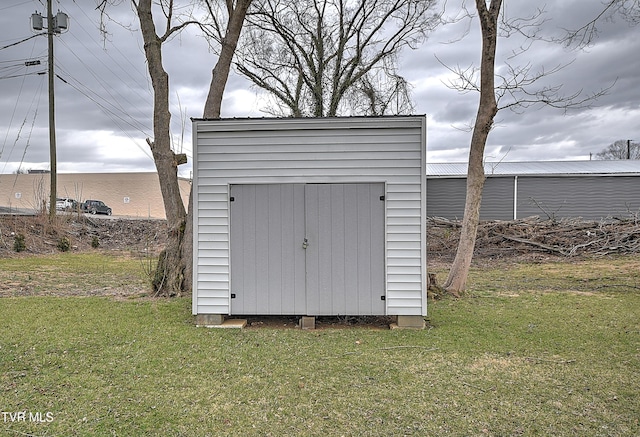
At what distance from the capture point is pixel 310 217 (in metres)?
5.32

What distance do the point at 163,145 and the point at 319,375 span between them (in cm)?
530

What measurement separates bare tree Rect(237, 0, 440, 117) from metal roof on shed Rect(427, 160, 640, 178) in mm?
4854

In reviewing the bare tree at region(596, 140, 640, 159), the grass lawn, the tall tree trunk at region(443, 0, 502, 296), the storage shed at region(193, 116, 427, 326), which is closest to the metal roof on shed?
the tall tree trunk at region(443, 0, 502, 296)

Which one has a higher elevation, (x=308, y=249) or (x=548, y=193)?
(x=548, y=193)

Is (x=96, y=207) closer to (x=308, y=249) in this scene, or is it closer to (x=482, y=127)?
(x=482, y=127)

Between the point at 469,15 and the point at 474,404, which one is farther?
the point at 469,15

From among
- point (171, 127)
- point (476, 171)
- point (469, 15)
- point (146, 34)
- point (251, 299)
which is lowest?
point (251, 299)

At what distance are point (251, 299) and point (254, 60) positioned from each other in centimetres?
1117

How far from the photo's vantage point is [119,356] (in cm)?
421

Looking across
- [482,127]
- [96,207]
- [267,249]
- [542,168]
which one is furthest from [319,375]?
[96,207]

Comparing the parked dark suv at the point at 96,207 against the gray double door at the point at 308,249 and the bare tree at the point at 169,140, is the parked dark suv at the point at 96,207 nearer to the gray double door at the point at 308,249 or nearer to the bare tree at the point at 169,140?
the bare tree at the point at 169,140

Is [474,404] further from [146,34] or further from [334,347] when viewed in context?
[146,34]

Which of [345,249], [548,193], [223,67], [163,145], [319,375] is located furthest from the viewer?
[548,193]

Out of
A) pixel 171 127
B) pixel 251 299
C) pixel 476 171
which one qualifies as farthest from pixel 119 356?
pixel 476 171
